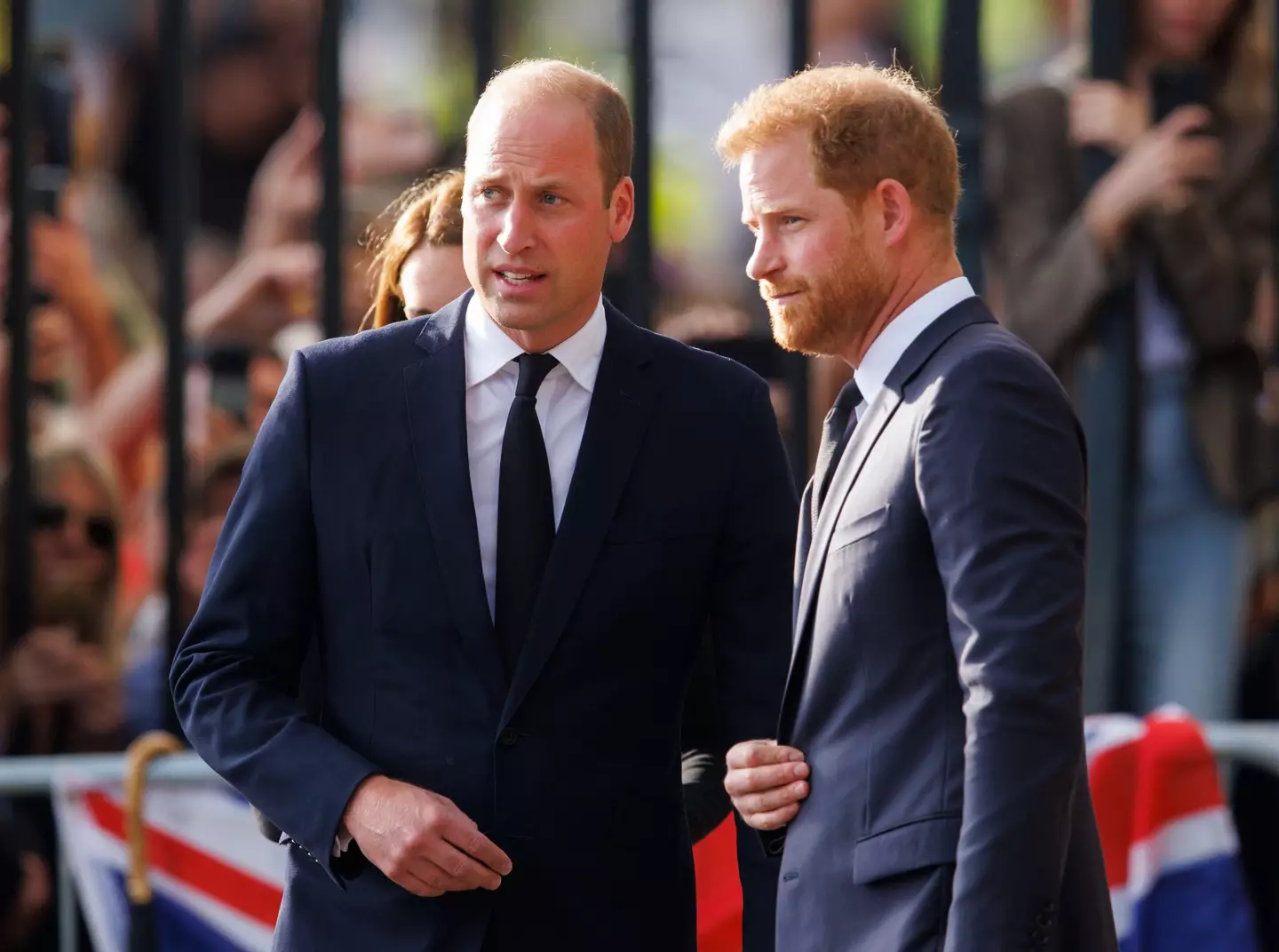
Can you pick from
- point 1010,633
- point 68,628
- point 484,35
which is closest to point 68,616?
point 68,628

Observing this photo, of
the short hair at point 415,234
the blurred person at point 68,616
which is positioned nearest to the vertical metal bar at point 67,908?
the blurred person at point 68,616

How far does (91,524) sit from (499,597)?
7.94 ft

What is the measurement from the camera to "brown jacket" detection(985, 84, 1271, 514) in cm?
476

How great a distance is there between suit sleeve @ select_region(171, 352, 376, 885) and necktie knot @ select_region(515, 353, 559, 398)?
0.89 ft

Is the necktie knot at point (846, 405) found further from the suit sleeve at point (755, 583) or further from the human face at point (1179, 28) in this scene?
the human face at point (1179, 28)

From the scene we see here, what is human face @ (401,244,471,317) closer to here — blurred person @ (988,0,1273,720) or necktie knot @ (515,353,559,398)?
necktie knot @ (515,353,559,398)

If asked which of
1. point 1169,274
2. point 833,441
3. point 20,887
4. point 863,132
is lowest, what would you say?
point 20,887

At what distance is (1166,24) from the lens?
4805 mm

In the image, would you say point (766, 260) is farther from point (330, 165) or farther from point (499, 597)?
point (330, 165)

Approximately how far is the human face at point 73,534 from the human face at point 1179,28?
272 cm

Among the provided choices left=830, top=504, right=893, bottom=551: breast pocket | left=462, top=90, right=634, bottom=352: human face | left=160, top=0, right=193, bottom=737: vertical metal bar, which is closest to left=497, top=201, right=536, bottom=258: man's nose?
left=462, top=90, right=634, bottom=352: human face

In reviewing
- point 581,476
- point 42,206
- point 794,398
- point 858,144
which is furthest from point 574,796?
point 42,206

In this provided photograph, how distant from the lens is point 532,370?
251 cm

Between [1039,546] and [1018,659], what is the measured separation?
12 centimetres
